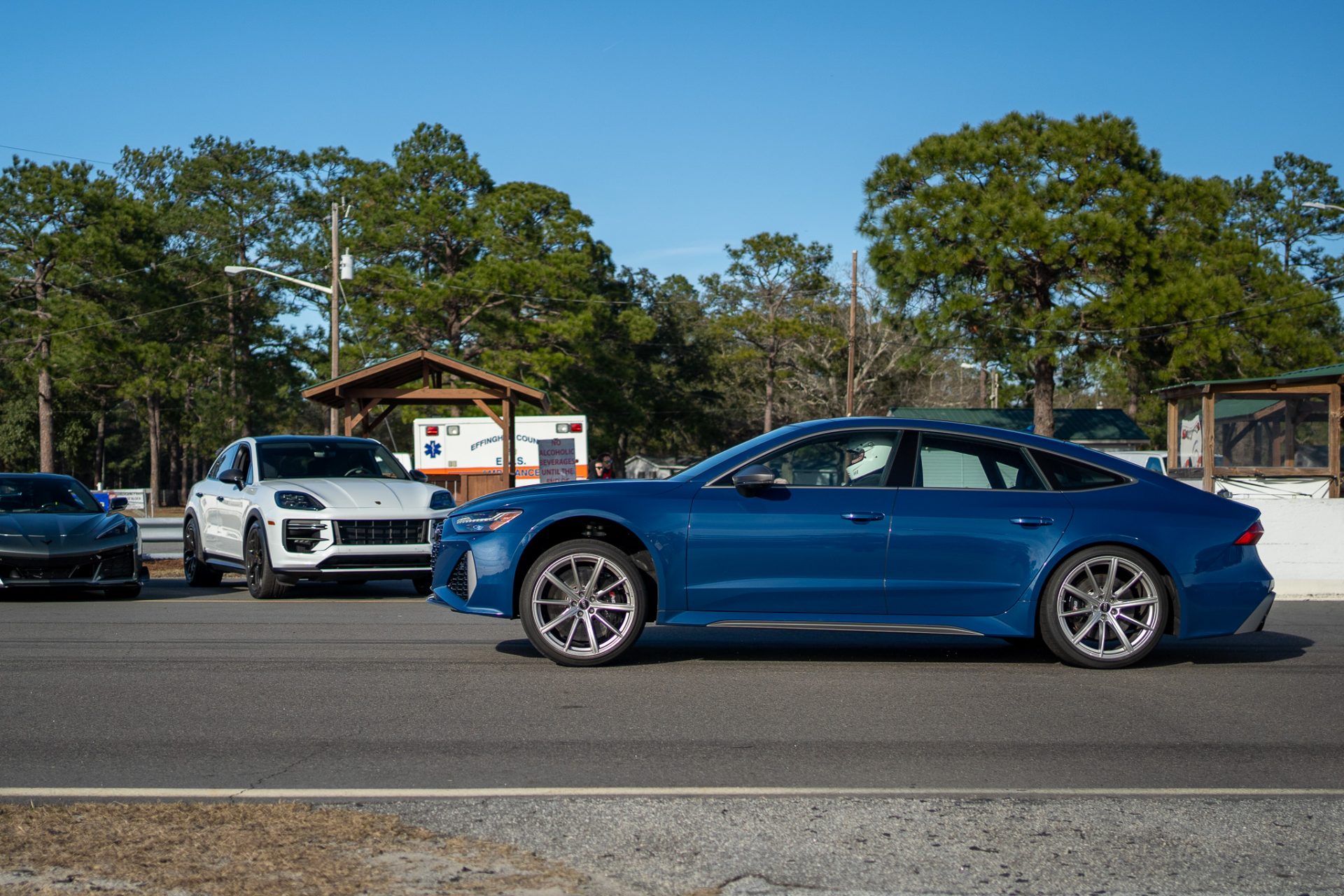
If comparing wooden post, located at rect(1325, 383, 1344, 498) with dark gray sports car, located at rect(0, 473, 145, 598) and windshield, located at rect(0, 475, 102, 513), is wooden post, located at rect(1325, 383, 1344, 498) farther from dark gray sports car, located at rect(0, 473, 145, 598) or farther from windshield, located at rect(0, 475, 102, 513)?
windshield, located at rect(0, 475, 102, 513)

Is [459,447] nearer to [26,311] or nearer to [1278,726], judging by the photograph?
[26,311]

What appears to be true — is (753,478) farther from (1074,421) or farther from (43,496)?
(1074,421)

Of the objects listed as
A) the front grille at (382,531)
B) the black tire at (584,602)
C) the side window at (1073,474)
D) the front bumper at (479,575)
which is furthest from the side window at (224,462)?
the side window at (1073,474)

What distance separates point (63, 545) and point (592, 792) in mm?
9703

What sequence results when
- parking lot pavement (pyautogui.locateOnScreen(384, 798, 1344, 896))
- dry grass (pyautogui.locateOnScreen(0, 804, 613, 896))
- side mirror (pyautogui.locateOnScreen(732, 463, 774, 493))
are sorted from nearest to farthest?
dry grass (pyautogui.locateOnScreen(0, 804, 613, 896))
parking lot pavement (pyautogui.locateOnScreen(384, 798, 1344, 896))
side mirror (pyautogui.locateOnScreen(732, 463, 774, 493))

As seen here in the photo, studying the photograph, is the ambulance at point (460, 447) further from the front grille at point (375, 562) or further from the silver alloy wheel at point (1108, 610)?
the silver alloy wheel at point (1108, 610)

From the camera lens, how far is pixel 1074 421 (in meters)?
52.1

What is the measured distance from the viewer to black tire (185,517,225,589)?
1570cm

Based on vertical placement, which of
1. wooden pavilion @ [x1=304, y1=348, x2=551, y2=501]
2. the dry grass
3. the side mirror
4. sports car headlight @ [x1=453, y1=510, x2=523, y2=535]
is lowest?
the dry grass

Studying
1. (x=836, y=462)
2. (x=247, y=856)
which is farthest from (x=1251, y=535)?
(x=247, y=856)

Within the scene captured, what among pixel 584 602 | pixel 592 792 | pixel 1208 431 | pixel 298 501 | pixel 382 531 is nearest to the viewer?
pixel 592 792

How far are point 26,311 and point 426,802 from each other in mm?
52507

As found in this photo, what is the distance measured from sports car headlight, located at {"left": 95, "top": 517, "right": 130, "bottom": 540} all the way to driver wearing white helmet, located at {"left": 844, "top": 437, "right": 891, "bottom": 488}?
8.47 metres

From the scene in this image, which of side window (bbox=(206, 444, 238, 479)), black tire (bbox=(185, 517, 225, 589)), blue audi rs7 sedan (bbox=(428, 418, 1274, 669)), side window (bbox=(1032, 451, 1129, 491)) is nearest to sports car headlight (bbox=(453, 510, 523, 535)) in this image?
blue audi rs7 sedan (bbox=(428, 418, 1274, 669))
